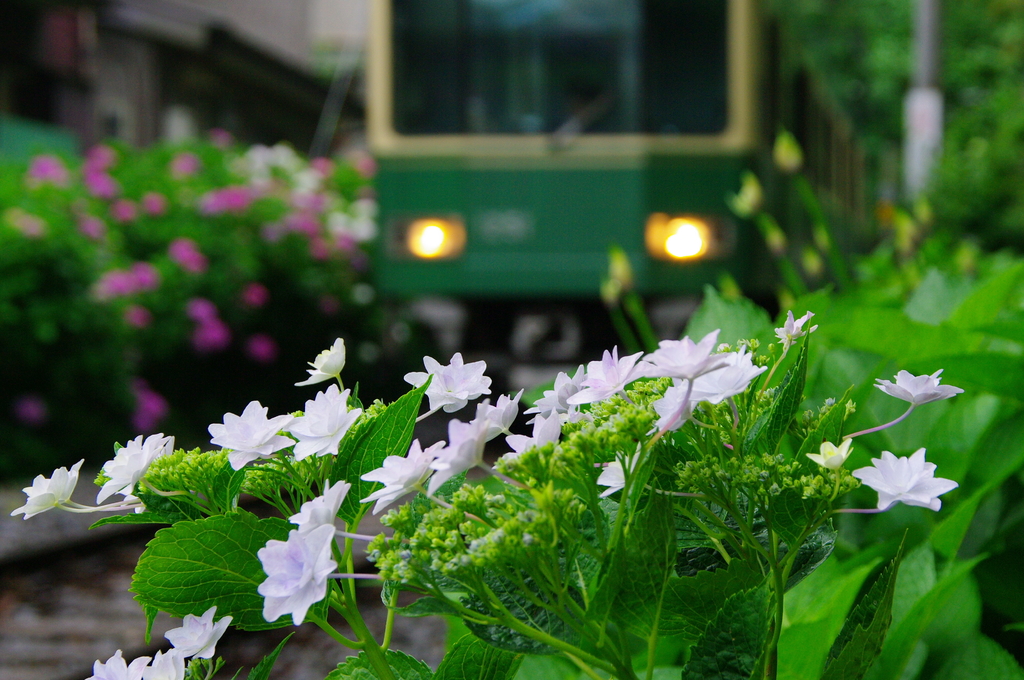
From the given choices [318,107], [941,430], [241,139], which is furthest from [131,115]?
[941,430]

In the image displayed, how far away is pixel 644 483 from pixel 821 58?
31.1 feet

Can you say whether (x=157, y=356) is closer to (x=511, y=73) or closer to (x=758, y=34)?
(x=511, y=73)

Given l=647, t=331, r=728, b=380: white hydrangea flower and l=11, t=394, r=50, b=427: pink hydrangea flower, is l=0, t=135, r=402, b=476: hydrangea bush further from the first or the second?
l=647, t=331, r=728, b=380: white hydrangea flower

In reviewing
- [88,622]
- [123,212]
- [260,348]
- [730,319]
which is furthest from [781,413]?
[123,212]

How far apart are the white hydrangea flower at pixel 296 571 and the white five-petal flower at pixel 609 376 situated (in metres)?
0.16

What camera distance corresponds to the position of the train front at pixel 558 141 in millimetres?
6504

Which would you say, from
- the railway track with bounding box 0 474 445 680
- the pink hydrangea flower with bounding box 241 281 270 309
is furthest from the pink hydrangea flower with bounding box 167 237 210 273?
the railway track with bounding box 0 474 445 680

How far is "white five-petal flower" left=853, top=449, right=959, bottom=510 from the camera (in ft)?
1.98

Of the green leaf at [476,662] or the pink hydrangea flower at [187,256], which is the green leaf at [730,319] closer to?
the green leaf at [476,662]

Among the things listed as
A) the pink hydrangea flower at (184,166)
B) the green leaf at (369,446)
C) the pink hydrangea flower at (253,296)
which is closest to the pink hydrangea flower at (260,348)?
the pink hydrangea flower at (253,296)

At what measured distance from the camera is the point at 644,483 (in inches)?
23.7

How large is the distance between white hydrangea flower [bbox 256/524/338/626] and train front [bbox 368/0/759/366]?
19.6 feet

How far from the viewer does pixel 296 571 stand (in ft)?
1.86

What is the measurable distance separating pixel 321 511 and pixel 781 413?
257 mm
